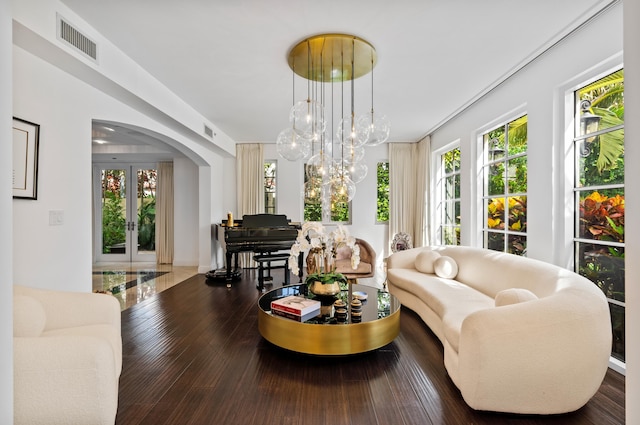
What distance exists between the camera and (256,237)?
5.39m

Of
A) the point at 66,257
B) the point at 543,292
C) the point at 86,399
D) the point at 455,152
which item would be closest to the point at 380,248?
the point at 455,152

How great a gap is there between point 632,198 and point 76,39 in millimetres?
3670

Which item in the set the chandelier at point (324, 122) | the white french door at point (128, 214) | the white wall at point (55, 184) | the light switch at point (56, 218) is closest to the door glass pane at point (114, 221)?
the white french door at point (128, 214)

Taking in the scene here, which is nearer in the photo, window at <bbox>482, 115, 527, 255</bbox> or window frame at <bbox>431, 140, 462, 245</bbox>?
window at <bbox>482, 115, 527, 255</bbox>

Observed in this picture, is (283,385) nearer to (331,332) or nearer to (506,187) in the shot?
(331,332)

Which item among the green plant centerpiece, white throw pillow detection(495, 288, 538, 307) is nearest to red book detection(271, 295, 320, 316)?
the green plant centerpiece

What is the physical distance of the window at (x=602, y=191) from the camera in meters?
2.40

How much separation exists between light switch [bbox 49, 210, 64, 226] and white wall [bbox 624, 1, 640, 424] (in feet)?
12.4

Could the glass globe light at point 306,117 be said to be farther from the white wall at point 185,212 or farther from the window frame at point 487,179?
the white wall at point 185,212

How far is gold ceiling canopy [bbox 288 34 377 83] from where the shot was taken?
273cm

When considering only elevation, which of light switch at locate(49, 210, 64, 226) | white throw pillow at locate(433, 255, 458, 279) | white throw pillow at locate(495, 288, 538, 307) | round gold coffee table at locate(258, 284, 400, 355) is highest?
light switch at locate(49, 210, 64, 226)

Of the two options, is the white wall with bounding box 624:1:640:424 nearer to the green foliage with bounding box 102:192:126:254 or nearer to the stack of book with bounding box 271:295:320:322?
the stack of book with bounding box 271:295:320:322

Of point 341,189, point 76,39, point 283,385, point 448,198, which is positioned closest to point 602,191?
point 341,189

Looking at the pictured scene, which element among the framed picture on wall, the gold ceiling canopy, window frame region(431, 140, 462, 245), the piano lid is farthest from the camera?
window frame region(431, 140, 462, 245)
